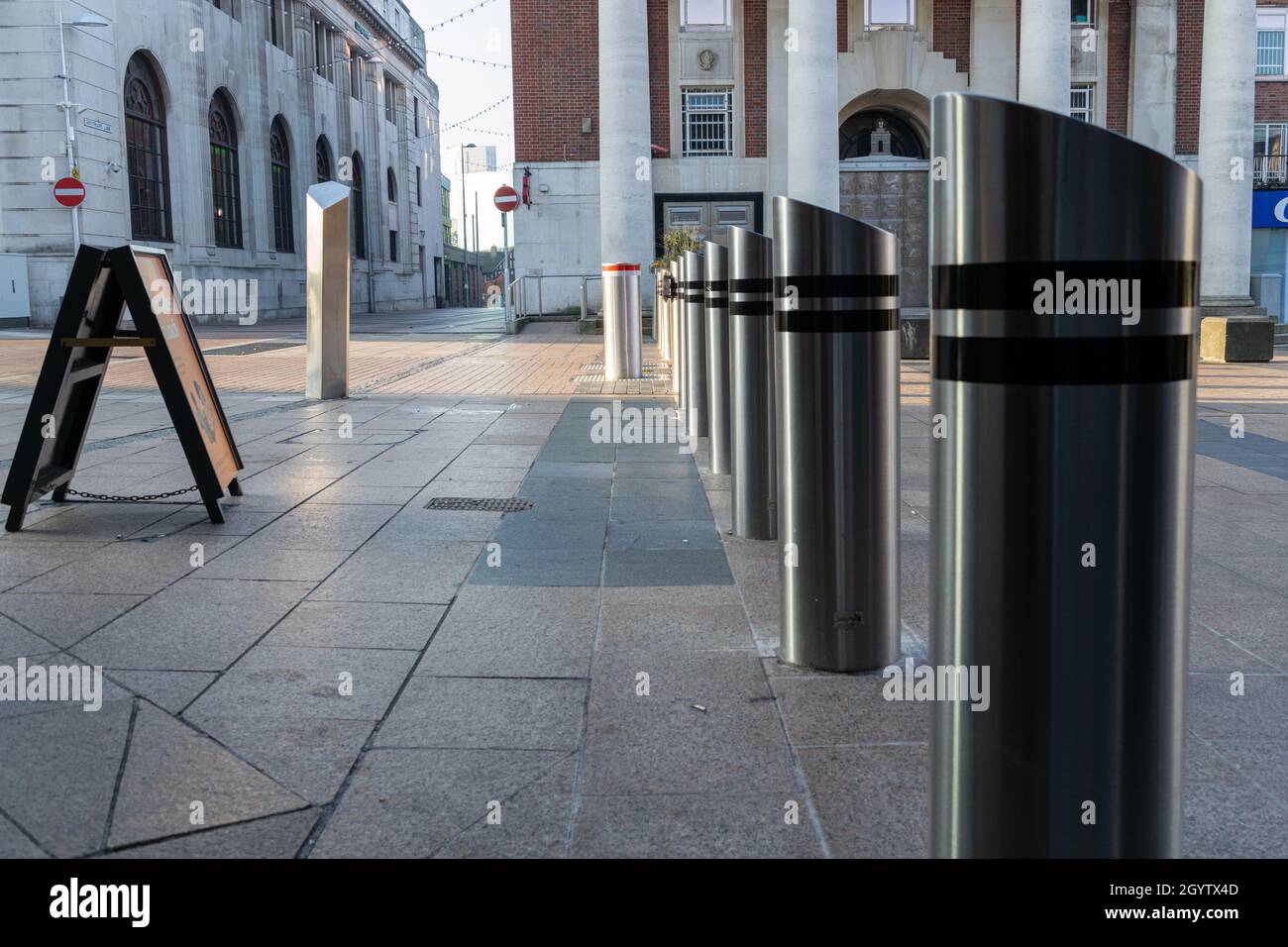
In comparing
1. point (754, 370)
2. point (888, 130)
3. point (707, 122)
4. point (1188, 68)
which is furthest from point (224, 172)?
point (754, 370)

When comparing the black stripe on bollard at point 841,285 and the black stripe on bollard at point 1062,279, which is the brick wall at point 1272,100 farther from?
the black stripe on bollard at point 1062,279

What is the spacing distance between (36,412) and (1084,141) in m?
5.67

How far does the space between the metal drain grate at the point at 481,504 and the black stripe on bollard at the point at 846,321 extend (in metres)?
3.37

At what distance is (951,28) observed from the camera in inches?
1249

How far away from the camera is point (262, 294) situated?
4312cm

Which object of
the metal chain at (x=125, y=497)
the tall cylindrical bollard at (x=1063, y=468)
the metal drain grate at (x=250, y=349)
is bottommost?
the metal chain at (x=125, y=497)

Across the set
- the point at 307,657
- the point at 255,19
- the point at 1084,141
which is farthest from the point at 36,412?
the point at 255,19

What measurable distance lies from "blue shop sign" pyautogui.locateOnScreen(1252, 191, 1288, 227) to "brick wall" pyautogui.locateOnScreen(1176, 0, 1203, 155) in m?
2.61

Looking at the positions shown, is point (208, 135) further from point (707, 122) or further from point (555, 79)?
point (707, 122)

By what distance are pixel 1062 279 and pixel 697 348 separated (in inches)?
301

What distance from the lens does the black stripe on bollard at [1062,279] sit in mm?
1896

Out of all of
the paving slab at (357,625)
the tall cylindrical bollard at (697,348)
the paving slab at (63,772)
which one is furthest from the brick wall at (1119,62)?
the paving slab at (63,772)

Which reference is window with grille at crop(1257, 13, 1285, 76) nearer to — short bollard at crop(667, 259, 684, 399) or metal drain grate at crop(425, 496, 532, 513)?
short bollard at crop(667, 259, 684, 399)
